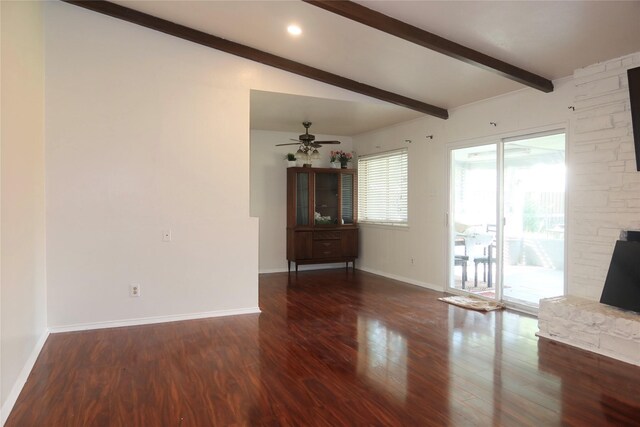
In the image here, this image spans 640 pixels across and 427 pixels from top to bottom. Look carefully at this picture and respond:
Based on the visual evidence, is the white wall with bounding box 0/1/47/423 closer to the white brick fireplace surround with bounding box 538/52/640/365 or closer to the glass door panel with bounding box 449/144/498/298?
the white brick fireplace surround with bounding box 538/52/640/365

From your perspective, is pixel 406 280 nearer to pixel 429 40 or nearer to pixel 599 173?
pixel 599 173

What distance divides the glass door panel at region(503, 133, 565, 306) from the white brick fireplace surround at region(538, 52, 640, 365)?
261 mm

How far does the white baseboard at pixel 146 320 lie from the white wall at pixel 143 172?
3 cm

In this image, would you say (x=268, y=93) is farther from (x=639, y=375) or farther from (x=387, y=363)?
(x=639, y=375)

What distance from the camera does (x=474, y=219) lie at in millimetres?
5457

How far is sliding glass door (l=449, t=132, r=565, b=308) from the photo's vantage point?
4465 millimetres

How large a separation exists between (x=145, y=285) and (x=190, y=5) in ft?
8.99

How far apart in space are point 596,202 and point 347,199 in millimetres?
4171

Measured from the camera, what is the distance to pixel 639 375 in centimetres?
295

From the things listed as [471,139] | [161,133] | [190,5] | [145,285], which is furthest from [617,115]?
[145,285]

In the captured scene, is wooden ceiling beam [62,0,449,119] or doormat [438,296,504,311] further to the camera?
doormat [438,296,504,311]

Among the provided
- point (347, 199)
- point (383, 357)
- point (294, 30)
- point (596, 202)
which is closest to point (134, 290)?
point (383, 357)

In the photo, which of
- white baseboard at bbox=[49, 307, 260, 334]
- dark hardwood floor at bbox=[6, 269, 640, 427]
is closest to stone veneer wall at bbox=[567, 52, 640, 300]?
dark hardwood floor at bbox=[6, 269, 640, 427]

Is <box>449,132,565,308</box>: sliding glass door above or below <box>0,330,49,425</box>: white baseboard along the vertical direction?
above
